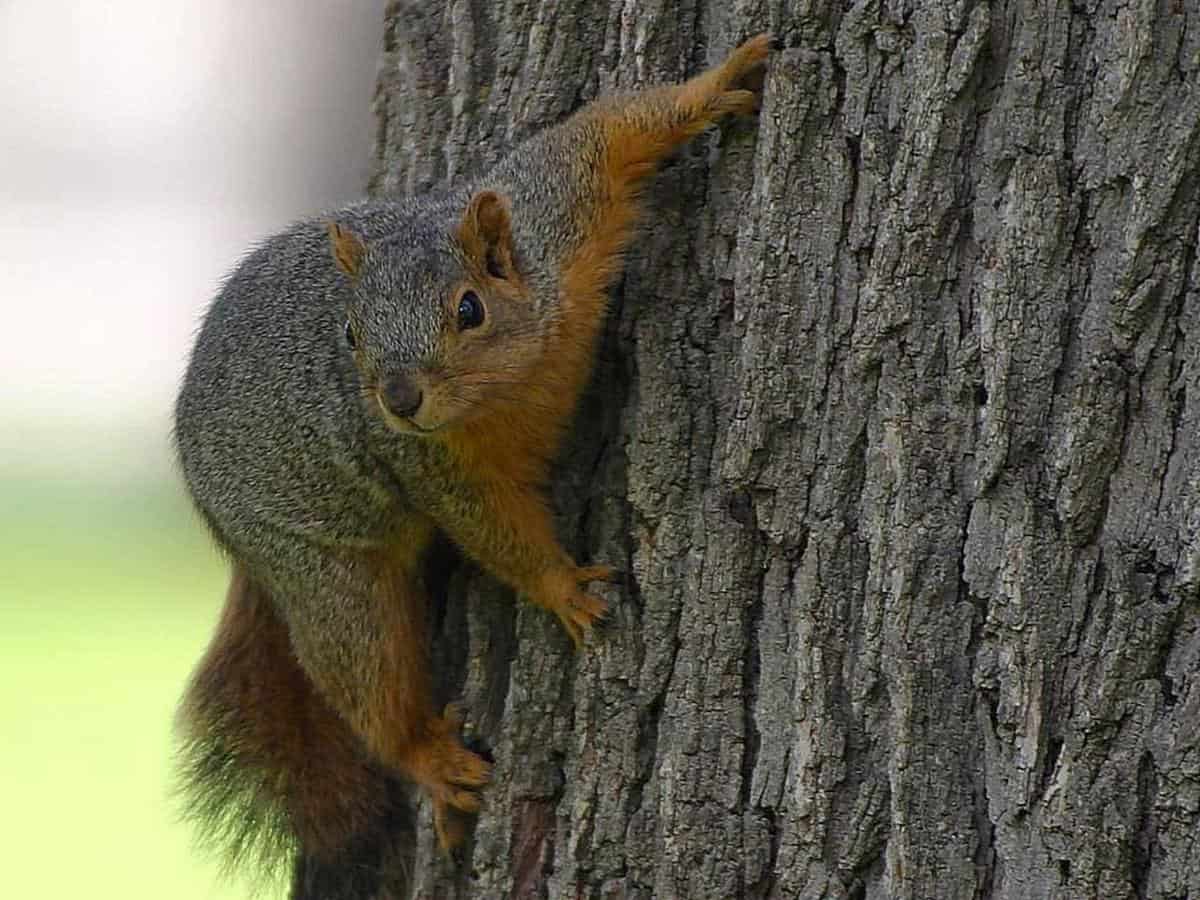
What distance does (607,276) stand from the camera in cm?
219

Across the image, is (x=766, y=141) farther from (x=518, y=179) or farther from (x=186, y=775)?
(x=186, y=775)

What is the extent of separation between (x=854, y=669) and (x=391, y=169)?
3.58 ft

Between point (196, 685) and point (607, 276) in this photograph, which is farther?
point (196, 685)

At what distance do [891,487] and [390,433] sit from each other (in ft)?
2.38

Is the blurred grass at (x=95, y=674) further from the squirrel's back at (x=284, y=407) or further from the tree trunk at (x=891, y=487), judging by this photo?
the tree trunk at (x=891, y=487)

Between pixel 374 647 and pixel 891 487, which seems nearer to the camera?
pixel 891 487

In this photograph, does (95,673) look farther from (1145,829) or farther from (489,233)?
(1145,829)

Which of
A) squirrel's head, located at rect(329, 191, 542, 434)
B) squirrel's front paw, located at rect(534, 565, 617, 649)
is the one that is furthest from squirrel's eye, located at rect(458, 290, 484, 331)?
squirrel's front paw, located at rect(534, 565, 617, 649)

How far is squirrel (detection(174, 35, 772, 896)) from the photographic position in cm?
212

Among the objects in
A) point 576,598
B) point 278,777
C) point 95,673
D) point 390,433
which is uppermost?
point 390,433

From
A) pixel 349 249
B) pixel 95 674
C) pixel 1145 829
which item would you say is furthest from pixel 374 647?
pixel 95 674

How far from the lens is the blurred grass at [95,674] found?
5.14 metres

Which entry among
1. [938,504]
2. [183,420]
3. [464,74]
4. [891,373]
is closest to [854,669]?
[938,504]

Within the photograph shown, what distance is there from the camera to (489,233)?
7.25ft
